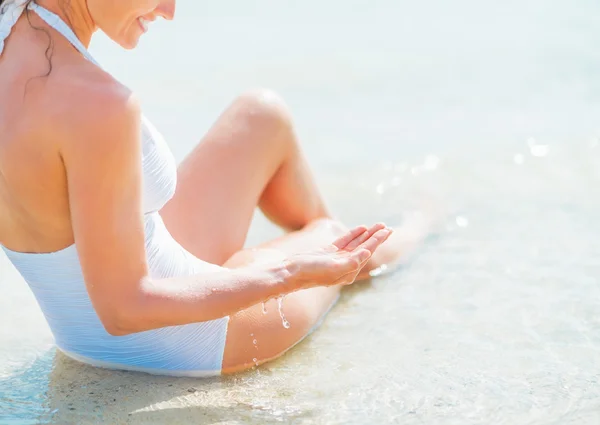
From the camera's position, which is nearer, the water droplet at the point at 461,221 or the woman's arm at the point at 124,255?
the woman's arm at the point at 124,255

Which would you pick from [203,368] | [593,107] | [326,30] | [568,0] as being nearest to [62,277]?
[203,368]

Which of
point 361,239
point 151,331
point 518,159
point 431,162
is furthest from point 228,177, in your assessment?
point 518,159

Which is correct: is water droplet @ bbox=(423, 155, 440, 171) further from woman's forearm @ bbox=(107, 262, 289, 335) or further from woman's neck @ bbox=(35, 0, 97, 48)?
woman's neck @ bbox=(35, 0, 97, 48)

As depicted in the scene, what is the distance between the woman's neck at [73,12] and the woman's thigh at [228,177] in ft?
3.02

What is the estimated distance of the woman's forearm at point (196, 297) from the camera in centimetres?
228

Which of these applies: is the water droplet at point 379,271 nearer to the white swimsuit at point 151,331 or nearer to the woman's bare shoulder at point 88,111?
the white swimsuit at point 151,331

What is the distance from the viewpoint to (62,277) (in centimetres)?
251

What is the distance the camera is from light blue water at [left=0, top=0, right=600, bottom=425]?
2.65 meters

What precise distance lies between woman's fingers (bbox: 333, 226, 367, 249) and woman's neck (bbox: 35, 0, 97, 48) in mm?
959

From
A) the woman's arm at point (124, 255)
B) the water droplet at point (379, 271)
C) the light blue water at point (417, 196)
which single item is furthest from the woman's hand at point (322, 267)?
the water droplet at point (379, 271)

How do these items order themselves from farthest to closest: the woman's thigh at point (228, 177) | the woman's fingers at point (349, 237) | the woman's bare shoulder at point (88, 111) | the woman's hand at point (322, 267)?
the woman's thigh at point (228, 177)
the woman's fingers at point (349, 237)
the woman's hand at point (322, 267)
the woman's bare shoulder at point (88, 111)

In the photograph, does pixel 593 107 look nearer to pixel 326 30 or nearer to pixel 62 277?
pixel 326 30

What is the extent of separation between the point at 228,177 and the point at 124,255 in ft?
3.56

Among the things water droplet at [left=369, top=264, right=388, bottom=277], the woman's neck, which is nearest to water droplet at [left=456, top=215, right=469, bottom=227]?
water droplet at [left=369, top=264, right=388, bottom=277]
